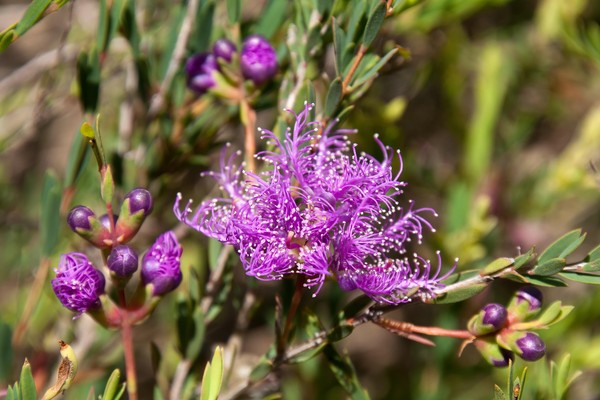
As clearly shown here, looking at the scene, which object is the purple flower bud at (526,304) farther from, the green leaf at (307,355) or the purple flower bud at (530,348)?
the green leaf at (307,355)

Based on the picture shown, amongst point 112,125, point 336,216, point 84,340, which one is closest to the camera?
point 336,216

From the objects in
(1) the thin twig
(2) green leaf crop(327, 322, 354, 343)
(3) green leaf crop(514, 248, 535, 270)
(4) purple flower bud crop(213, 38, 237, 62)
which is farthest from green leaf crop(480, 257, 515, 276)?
(1) the thin twig

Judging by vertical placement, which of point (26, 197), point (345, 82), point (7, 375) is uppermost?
point (345, 82)

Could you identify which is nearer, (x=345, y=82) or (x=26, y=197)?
(x=345, y=82)

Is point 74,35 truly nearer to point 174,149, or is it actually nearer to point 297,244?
point 174,149

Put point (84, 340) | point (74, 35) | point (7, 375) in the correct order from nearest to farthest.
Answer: point (7, 375), point (84, 340), point (74, 35)

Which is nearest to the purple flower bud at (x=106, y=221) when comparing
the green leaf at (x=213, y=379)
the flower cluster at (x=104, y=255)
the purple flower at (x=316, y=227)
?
the flower cluster at (x=104, y=255)

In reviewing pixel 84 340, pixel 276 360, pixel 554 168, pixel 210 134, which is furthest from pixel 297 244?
pixel 554 168

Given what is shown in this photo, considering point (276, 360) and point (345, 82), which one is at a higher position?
point (345, 82)
